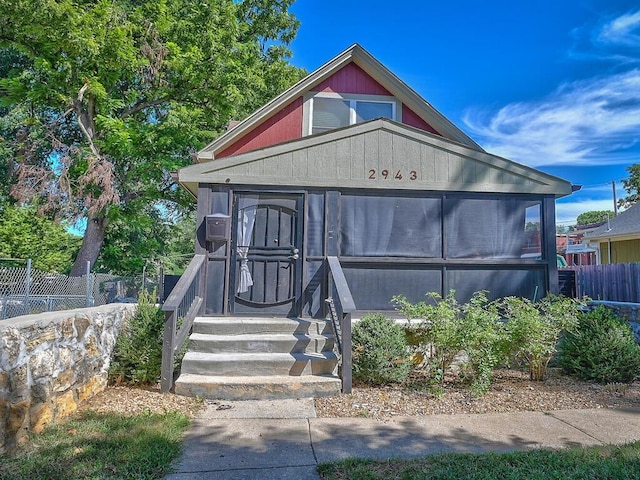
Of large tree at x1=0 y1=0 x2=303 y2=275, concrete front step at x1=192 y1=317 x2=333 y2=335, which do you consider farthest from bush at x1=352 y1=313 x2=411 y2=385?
large tree at x1=0 y1=0 x2=303 y2=275

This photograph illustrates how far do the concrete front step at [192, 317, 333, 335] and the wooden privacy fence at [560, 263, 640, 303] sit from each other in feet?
15.2

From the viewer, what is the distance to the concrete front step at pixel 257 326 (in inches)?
219

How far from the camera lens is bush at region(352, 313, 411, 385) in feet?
16.2

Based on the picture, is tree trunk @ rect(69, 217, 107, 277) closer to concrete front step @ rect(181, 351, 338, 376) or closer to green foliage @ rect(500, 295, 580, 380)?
concrete front step @ rect(181, 351, 338, 376)

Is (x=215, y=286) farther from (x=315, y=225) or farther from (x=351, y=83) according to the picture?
(x=351, y=83)

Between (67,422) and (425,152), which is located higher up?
(425,152)

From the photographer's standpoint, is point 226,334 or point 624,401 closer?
point 624,401

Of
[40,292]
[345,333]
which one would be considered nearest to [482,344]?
[345,333]

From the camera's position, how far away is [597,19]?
40.6ft

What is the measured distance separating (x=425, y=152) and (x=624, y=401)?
4.10 meters

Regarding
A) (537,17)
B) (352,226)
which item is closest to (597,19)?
(537,17)

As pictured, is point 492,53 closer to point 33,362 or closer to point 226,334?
point 226,334

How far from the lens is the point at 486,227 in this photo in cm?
662

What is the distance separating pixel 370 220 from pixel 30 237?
46.4 ft
